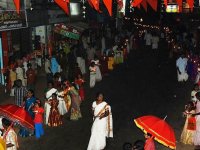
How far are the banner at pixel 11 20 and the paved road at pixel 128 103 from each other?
3032 millimetres

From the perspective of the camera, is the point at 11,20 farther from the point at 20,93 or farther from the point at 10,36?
the point at 20,93

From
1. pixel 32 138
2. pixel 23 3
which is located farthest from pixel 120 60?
pixel 32 138

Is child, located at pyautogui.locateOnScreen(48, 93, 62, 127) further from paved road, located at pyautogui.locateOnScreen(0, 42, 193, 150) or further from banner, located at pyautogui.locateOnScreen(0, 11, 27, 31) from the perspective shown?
banner, located at pyautogui.locateOnScreen(0, 11, 27, 31)

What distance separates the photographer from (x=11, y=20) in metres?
17.2

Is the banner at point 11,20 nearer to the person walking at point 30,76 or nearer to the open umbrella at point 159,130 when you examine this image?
the person walking at point 30,76

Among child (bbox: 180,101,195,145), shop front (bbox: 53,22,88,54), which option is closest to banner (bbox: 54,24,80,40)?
shop front (bbox: 53,22,88,54)

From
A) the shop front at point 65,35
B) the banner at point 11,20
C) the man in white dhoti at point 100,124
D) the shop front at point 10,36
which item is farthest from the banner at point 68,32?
the man in white dhoti at point 100,124

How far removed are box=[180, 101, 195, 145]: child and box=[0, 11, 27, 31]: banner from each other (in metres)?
8.95

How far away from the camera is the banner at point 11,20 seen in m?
16.4

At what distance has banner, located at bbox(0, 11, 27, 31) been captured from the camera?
16438 millimetres

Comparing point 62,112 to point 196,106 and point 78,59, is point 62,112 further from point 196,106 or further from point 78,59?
point 78,59

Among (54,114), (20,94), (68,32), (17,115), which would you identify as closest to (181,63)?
(68,32)

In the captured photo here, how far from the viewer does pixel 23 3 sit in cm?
2027

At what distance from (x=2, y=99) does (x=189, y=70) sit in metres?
9.56
